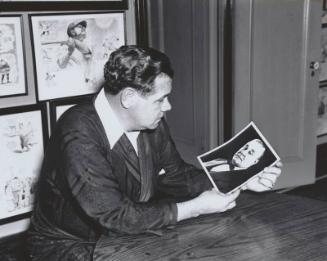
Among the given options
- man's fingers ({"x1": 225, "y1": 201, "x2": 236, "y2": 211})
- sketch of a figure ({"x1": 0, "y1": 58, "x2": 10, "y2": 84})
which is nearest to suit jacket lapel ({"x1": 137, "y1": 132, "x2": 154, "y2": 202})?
man's fingers ({"x1": 225, "y1": 201, "x2": 236, "y2": 211})

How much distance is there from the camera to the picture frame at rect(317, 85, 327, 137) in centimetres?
498

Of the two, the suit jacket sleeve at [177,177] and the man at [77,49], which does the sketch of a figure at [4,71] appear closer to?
the man at [77,49]

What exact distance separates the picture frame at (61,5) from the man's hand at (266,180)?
1965 millimetres

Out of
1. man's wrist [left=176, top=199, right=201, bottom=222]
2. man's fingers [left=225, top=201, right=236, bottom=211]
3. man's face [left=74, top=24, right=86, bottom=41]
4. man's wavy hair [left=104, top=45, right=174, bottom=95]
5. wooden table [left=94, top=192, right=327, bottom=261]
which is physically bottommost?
wooden table [left=94, top=192, right=327, bottom=261]

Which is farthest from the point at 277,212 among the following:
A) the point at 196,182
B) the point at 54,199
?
the point at 54,199

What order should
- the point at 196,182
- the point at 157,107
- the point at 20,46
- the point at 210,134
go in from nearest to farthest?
1. the point at 157,107
2. the point at 196,182
3. the point at 20,46
4. the point at 210,134

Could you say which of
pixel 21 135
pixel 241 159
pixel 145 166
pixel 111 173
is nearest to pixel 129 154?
pixel 145 166

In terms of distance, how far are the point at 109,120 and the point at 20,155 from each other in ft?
5.15

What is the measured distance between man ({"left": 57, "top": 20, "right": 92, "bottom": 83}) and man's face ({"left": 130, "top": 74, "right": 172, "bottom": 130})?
5.35ft

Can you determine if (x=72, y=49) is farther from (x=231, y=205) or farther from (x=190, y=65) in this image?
(x=231, y=205)

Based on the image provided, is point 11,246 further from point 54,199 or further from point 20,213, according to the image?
point 54,199

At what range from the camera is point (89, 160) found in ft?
5.56

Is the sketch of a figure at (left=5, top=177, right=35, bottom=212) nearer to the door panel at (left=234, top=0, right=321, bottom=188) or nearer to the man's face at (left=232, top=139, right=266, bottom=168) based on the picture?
the door panel at (left=234, top=0, right=321, bottom=188)

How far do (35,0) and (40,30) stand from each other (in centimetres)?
20
